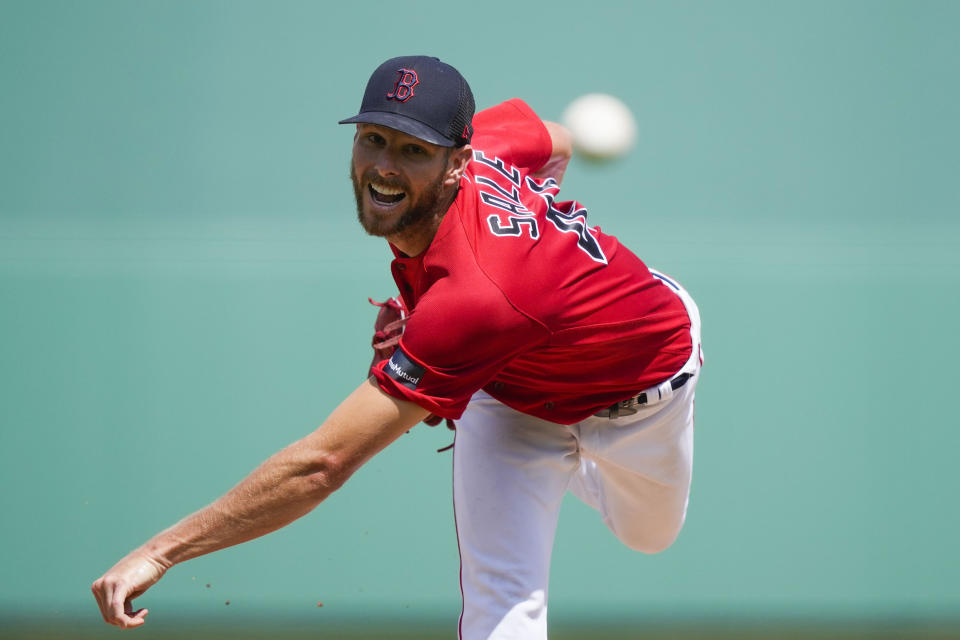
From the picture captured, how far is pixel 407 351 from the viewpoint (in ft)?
6.03

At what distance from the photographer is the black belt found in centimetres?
232

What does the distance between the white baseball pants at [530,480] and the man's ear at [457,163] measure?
632mm

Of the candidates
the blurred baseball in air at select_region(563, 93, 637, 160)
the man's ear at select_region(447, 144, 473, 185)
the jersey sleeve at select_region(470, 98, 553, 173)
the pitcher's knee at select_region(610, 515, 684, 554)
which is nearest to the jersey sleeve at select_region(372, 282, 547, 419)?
the man's ear at select_region(447, 144, 473, 185)

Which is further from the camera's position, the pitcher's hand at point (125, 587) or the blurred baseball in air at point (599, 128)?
the blurred baseball in air at point (599, 128)

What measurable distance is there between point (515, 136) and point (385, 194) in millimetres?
723

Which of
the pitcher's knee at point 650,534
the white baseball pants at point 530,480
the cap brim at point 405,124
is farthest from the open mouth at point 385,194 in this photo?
the pitcher's knee at point 650,534

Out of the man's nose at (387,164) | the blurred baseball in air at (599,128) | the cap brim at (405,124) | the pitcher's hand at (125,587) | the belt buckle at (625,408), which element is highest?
the blurred baseball in air at (599,128)

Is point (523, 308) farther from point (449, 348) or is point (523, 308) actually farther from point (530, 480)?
point (530, 480)

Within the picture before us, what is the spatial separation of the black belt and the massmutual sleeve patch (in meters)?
0.66

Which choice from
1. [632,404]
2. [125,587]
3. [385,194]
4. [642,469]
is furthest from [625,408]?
[125,587]

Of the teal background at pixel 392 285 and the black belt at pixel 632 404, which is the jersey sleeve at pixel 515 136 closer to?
the black belt at pixel 632 404

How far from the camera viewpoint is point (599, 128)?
360cm

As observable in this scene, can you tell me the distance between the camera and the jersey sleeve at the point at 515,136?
250 centimetres

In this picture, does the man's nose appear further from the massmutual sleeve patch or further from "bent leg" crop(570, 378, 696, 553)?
"bent leg" crop(570, 378, 696, 553)
